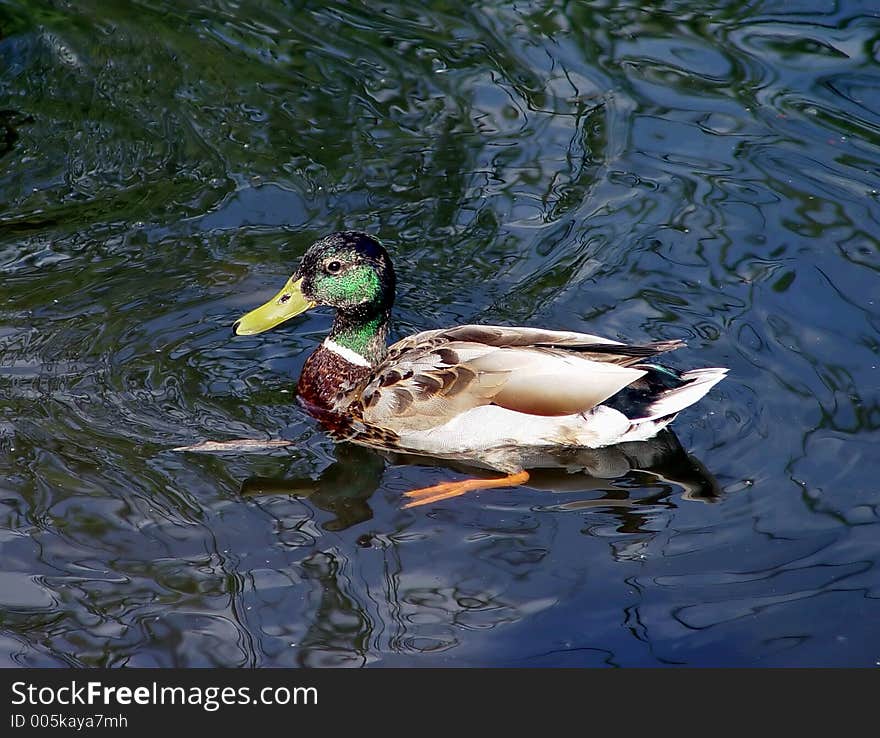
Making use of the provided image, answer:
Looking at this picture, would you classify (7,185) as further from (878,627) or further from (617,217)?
(878,627)

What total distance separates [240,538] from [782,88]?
5524 mm

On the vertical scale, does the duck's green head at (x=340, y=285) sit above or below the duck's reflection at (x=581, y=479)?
above

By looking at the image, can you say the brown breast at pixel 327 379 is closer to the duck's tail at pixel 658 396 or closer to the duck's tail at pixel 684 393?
the duck's tail at pixel 658 396

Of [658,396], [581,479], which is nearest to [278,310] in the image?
[581,479]

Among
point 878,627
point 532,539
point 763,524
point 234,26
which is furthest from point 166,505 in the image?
point 234,26

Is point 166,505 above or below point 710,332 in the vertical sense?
below

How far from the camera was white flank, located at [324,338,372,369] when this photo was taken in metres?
6.98

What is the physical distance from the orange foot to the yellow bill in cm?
127

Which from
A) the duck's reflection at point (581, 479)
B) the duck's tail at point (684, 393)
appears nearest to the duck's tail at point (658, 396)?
the duck's tail at point (684, 393)

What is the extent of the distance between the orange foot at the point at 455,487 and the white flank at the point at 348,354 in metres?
0.99

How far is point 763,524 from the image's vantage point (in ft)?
19.3

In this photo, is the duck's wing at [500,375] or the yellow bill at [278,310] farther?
the yellow bill at [278,310]

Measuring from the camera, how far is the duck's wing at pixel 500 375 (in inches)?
249

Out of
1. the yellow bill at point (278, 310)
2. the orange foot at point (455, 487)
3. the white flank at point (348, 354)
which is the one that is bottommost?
the orange foot at point (455, 487)
